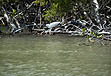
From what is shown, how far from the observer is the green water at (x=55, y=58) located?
562cm

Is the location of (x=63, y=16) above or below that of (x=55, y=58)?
above

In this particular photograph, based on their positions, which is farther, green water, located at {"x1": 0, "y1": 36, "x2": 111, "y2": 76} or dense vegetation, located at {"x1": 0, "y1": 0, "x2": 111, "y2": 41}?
dense vegetation, located at {"x1": 0, "y1": 0, "x2": 111, "y2": 41}

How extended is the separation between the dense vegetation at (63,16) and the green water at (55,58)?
4.36 feet

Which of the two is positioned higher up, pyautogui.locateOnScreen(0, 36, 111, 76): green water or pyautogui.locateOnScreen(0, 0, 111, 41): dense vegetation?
pyautogui.locateOnScreen(0, 0, 111, 41): dense vegetation

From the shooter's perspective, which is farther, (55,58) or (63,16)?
(63,16)

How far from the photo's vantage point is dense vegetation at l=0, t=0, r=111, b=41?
1142 centimetres

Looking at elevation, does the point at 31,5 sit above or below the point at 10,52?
above

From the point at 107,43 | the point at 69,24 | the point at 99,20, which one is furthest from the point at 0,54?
the point at 99,20

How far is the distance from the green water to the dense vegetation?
4.36 feet

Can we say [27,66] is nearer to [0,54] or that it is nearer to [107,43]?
[0,54]

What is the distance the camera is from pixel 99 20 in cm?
1184

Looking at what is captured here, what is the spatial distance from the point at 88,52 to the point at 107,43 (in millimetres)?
1585

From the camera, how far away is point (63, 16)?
12.2 m

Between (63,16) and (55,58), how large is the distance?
5465 millimetres
